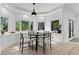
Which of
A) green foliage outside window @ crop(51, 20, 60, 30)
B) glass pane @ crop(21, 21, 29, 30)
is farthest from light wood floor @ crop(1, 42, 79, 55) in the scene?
green foliage outside window @ crop(51, 20, 60, 30)

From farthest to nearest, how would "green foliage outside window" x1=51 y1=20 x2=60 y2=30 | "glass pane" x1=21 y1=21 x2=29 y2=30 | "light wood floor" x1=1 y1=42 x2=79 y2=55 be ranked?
"green foliage outside window" x1=51 y1=20 x2=60 y2=30 < "glass pane" x1=21 y1=21 x2=29 y2=30 < "light wood floor" x1=1 y1=42 x2=79 y2=55

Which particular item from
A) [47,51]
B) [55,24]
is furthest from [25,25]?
[55,24]

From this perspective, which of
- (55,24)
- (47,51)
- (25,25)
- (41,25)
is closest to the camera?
(47,51)

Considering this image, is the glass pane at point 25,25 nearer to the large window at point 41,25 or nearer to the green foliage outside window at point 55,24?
the large window at point 41,25

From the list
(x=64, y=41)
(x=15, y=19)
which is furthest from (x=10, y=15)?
(x=64, y=41)

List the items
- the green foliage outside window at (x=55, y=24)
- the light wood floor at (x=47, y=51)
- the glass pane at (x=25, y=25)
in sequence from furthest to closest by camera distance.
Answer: the green foliage outside window at (x=55, y=24) → the glass pane at (x=25, y=25) → the light wood floor at (x=47, y=51)

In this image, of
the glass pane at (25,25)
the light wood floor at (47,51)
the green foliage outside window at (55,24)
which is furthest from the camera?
the green foliage outside window at (55,24)

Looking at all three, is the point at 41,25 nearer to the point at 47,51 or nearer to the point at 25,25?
the point at 25,25

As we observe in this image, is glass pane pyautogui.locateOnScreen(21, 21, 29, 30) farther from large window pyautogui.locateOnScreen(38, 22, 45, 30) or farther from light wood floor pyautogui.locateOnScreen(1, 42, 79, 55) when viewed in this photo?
light wood floor pyautogui.locateOnScreen(1, 42, 79, 55)

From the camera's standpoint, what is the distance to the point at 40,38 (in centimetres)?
465

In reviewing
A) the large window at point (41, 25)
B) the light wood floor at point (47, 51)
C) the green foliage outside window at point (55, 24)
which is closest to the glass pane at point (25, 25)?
the large window at point (41, 25)

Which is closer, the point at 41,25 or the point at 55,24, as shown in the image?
the point at 41,25

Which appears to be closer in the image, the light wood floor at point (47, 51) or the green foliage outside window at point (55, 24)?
the light wood floor at point (47, 51)
